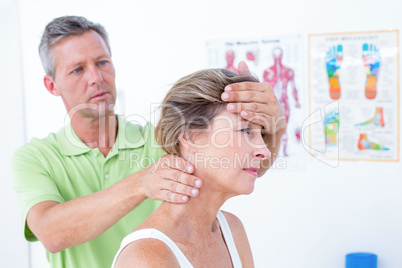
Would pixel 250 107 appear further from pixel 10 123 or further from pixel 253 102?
pixel 10 123

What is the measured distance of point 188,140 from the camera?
1.41 m

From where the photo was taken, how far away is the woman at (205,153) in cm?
135

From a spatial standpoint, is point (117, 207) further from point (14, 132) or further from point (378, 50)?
point (14, 132)

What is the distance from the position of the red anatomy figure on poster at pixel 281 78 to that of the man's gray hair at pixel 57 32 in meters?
1.74

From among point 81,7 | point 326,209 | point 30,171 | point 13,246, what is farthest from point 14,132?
point 326,209

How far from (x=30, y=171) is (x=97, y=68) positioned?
1.57 ft

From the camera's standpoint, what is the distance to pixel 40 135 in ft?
12.4

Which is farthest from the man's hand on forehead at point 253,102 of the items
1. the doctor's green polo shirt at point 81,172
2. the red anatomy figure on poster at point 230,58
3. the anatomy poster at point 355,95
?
the red anatomy figure on poster at point 230,58

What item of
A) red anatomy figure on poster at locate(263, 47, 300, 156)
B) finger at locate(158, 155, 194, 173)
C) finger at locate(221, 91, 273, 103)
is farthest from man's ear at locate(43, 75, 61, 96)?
red anatomy figure on poster at locate(263, 47, 300, 156)

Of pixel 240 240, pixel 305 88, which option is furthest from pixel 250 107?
pixel 305 88

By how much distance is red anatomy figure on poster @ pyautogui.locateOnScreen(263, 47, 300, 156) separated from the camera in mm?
3189

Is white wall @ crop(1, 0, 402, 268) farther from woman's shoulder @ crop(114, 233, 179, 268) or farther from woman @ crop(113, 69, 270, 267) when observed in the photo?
woman's shoulder @ crop(114, 233, 179, 268)

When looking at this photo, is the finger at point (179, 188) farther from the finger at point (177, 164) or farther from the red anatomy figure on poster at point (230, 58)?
the red anatomy figure on poster at point (230, 58)

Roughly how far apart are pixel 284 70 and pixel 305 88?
0.67 ft
